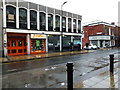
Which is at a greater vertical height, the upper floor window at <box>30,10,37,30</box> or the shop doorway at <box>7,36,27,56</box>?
the upper floor window at <box>30,10,37,30</box>

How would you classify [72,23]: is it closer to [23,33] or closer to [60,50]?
[60,50]

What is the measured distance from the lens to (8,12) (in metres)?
15.5

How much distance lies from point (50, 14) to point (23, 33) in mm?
6740

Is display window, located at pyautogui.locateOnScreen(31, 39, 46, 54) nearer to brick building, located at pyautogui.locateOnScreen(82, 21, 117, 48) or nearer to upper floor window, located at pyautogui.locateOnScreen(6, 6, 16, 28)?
upper floor window, located at pyautogui.locateOnScreen(6, 6, 16, 28)

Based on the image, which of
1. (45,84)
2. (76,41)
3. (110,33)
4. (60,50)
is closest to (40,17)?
(60,50)

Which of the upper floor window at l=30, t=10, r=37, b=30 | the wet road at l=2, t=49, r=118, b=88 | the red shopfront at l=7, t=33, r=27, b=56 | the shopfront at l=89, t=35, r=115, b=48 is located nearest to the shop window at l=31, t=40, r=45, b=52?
the red shopfront at l=7, t=33, r=27, b=56

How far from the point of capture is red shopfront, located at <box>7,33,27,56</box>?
1595 cm

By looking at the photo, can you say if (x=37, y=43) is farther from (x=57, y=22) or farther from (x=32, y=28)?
(x=57, y=22)

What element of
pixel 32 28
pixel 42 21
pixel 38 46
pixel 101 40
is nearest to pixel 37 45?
pixel 38 46

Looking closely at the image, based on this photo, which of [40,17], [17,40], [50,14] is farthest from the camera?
[50,14]

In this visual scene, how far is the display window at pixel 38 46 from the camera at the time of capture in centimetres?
1833

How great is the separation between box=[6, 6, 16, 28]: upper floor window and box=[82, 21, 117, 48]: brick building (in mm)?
29970

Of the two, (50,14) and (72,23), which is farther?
(72,23)

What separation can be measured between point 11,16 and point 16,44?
14.3 ft
